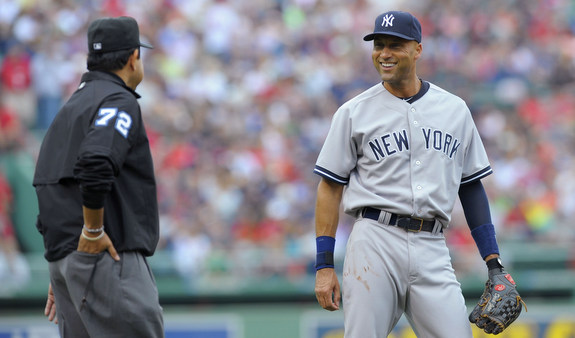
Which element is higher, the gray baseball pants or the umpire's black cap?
the umpire's black cap

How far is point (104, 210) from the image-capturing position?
11.5 ft

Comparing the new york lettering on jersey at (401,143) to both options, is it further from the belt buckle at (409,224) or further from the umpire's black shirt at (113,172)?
the umpire's black shirt at (113,172)

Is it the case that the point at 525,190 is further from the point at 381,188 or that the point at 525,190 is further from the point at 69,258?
the point at 69,258

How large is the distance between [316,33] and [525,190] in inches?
149

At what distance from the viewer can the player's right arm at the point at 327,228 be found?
143 inches

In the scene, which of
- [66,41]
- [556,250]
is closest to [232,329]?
[556,250]

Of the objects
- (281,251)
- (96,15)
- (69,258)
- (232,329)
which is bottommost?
(232,329)

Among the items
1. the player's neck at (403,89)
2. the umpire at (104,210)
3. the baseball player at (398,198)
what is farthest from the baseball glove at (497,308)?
the umpire at (104,210)

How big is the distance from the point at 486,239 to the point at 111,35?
1821mm

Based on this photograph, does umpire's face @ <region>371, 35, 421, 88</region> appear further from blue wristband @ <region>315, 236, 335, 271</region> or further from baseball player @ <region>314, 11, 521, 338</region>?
blue wristband @ <region>315, 236, 335, 271</region>

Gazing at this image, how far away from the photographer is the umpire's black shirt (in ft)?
11.3

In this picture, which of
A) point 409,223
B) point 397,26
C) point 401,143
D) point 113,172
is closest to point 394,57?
point 397,26

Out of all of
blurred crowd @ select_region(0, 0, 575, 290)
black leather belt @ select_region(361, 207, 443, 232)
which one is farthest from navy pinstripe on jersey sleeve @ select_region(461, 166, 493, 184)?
blurred crowd @ select_region(0, 0, 575, 290)

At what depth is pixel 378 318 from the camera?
3.56 meters
